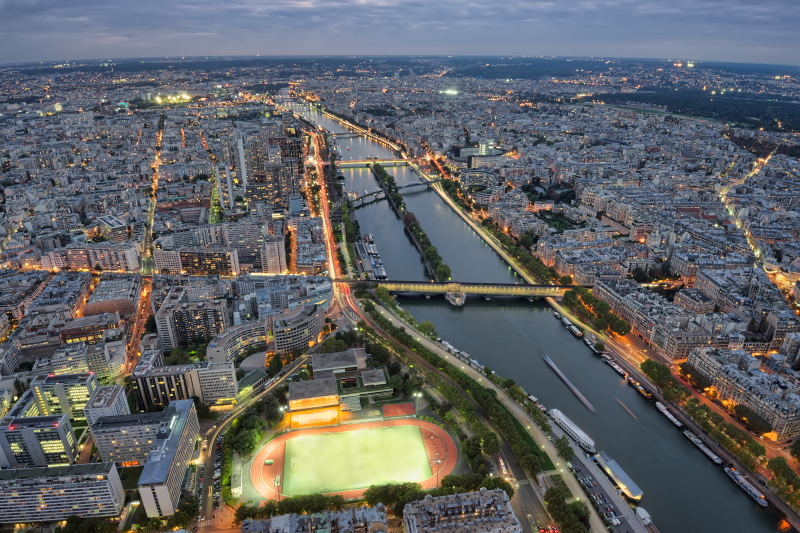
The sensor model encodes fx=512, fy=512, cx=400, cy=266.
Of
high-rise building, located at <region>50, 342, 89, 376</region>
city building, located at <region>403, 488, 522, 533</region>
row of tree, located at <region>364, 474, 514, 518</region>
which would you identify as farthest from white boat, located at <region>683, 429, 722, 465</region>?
high-rise building, located at <region>50, 342, 89, 376</region>

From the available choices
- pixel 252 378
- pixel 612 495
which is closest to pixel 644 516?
pixel 612 495

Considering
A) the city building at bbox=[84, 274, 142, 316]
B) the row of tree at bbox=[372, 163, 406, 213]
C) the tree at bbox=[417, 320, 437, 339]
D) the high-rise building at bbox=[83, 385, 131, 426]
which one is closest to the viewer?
the high-rise building at bbox=[83, 385, 131, 426]

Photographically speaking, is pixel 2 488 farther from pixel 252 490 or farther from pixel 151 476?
pixel 252 490

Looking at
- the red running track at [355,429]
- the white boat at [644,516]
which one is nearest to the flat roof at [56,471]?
the red running track at [355,429]

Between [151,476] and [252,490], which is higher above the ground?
[151,476]

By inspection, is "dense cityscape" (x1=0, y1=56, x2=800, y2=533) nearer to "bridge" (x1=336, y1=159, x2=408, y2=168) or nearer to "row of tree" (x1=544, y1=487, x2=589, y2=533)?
"row of tree" (x1=544, y1=487, x2=589, y2=533)

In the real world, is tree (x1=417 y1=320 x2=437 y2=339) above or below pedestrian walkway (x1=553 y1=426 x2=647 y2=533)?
above

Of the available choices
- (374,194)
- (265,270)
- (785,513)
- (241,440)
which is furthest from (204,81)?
(785,513)
